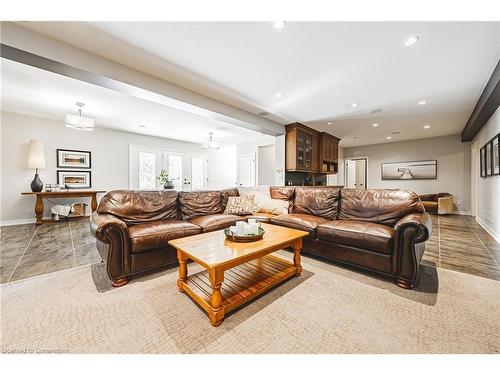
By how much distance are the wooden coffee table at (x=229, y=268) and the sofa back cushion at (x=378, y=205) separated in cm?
121

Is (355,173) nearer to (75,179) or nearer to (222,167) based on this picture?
(222,167)

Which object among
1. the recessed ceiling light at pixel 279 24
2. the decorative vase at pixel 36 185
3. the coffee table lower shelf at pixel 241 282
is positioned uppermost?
the recessed ceiling light at pixel 279 24

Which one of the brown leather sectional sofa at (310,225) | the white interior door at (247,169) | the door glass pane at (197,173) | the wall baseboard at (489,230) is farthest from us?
the door glass pane at (197,173)

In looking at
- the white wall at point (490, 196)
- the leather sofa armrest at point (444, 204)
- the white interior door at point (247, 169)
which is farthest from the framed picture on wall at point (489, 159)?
the white interior door at point (247, 169)

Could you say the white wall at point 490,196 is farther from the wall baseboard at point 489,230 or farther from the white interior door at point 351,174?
the white interior door at point 351,174

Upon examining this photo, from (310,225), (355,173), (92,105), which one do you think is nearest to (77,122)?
(92,105)

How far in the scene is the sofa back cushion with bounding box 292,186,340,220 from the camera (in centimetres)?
304

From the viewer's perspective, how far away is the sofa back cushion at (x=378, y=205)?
7.89ft

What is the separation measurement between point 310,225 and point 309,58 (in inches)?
79.3

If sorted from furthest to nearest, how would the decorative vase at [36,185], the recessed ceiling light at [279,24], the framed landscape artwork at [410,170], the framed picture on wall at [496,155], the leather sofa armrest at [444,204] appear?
the framed landscape artwork at [410,170] < the leather sofa armrest at [444,204] < the decorative vase at [36,185] < the framed picture on wall at [496,155] < the recessed ceiling light at [279,24]

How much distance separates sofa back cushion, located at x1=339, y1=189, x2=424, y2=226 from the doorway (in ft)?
20.3
